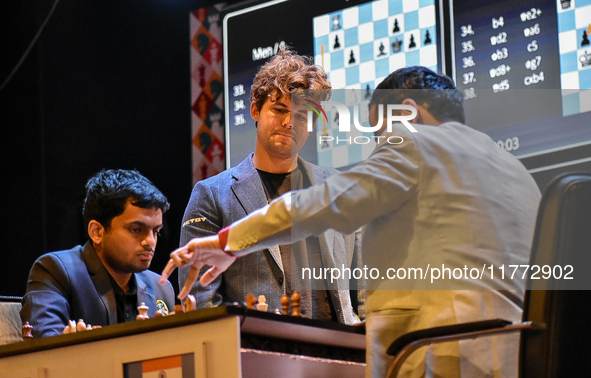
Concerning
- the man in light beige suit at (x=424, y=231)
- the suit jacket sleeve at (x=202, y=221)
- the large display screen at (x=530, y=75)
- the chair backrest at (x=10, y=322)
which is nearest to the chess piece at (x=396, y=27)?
the large display screen at (x=530, y=75)

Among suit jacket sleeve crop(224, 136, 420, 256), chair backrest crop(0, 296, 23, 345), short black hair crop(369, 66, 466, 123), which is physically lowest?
chair backrest crop(0, 296, 23, 345)

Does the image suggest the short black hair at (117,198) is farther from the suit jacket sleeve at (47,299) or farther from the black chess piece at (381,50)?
the black chess piece at (381,50)

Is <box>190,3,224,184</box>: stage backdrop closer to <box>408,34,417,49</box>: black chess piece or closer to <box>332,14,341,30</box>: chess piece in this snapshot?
<box>332,14,341,30</box>: chess piece

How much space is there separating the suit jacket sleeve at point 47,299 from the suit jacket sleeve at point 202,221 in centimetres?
42

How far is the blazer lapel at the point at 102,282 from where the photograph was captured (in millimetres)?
2883

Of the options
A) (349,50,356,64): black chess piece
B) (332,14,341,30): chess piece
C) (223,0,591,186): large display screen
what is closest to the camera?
(223,0,591,186): large display screen

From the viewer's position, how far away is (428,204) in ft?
6.23

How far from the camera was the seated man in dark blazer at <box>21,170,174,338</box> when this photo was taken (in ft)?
9.10

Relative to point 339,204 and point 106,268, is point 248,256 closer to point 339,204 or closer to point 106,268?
point 106,268

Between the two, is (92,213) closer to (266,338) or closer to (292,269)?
(292,269)

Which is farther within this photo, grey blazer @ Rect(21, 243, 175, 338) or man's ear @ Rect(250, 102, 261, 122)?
man's ear @ Rect(250, 102, 261, 122)

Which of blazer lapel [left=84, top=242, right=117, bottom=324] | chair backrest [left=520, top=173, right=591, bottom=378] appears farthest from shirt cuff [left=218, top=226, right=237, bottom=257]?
blazer lapel [left=84, top=242, right=117, bottom=324]

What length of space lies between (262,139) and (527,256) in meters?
1.27

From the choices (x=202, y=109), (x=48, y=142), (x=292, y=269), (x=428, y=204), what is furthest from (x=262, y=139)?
(x=48, y=142)
